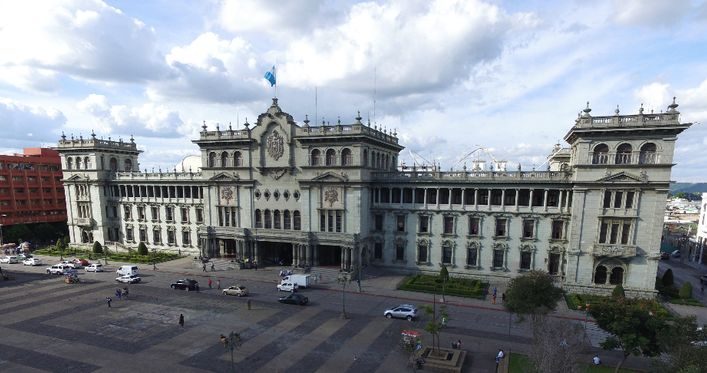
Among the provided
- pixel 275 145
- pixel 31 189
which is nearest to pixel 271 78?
pixel 275 145

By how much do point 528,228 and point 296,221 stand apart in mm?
37598

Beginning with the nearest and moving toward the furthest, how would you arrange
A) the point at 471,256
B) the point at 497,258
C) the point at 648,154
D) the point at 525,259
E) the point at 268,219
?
the point at 648,154, the point at 525,259, the point at 497,258, the point at 471,256, the point at 268,219

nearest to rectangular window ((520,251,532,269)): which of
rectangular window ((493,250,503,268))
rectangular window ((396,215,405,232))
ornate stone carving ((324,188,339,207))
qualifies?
rectangular window ((493,250,503,268))

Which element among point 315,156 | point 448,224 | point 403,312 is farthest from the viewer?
point 315,156

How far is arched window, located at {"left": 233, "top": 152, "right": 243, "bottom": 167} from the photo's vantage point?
6512 centimetres

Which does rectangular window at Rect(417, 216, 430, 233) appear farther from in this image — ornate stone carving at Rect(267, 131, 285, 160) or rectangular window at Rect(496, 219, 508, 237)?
ornate stone carving at Rect(267, 131, 285, 160)

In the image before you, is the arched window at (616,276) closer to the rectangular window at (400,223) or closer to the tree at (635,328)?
the tree at (635,328)

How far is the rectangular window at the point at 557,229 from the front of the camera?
5200cm

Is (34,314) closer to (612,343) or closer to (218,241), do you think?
(218,241)

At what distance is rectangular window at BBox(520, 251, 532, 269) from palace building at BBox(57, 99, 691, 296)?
0.51 feet

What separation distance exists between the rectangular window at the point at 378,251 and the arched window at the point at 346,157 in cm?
1522

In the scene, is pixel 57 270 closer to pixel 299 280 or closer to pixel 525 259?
pixel 299 280

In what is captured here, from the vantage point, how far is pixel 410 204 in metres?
59.8

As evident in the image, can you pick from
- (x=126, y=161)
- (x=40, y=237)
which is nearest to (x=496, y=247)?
(x=126, y=161)
